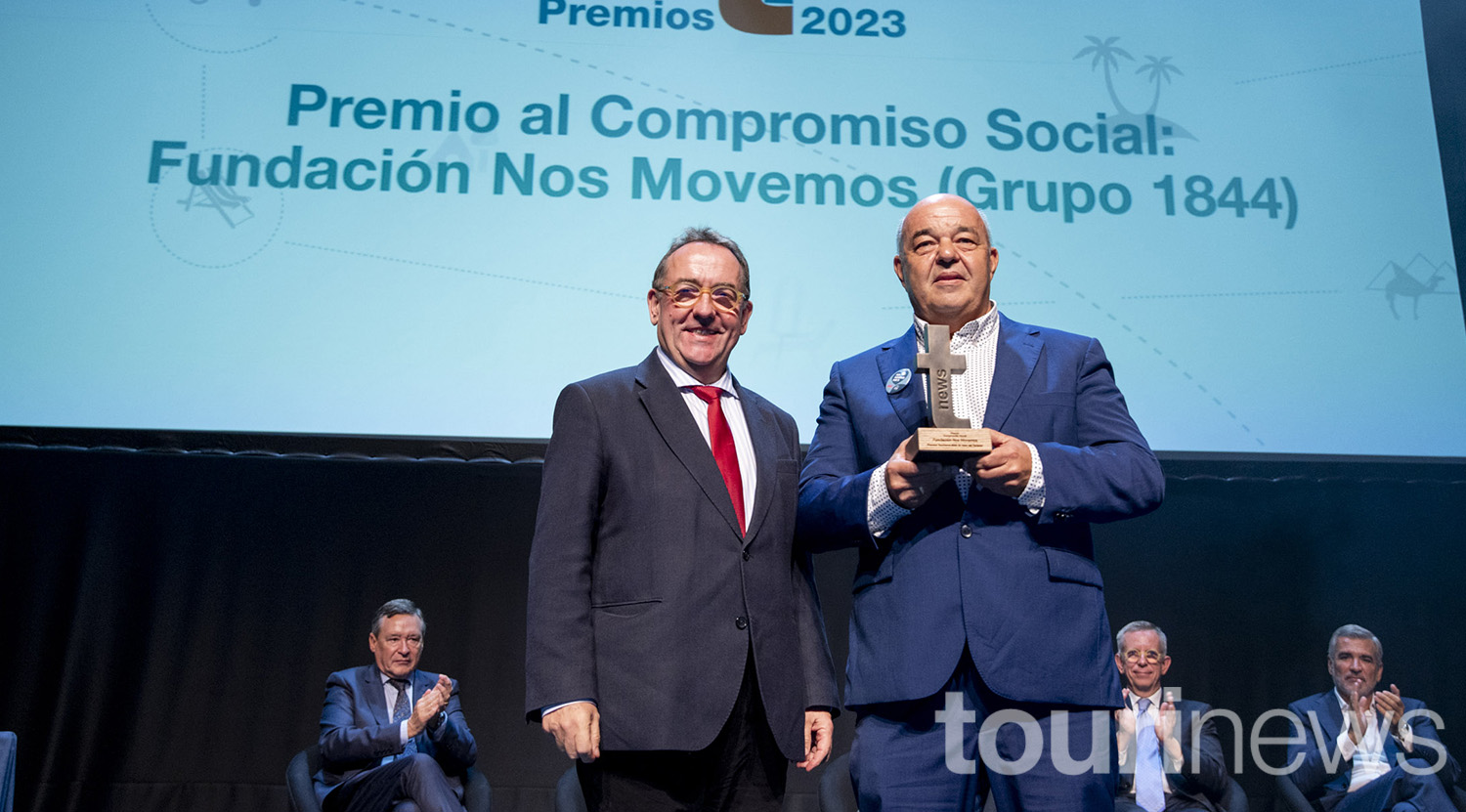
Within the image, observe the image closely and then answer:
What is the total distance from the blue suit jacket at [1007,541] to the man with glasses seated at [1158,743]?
6.46ft

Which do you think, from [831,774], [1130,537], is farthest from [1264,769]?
[831,774]

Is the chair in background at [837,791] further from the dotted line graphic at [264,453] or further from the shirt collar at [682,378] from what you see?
the shirt collar at [682,378]

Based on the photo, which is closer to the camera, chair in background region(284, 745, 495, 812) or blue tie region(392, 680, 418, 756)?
chair in background region(284, 745, 495, 812)

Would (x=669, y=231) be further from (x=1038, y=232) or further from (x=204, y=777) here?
(x=204, y=777)

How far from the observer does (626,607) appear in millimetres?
1750

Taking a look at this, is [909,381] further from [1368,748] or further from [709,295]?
[1368,748]

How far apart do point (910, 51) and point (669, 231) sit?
1148mm

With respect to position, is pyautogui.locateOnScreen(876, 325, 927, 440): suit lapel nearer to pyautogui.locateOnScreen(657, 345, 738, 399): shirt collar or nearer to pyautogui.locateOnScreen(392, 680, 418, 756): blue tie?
pyautogui.locateOnScreen(657, 345, 738, 399): shirt collar

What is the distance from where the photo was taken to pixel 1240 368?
12.5 feet

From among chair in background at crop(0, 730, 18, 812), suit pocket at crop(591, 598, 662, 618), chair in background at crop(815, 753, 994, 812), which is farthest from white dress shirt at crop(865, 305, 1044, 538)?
chair in background at crop(0, 730, 18, 812)

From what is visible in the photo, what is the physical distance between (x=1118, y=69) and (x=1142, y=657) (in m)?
2.17

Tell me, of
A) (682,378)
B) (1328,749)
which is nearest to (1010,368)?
(682,378)

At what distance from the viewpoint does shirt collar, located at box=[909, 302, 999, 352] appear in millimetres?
1808

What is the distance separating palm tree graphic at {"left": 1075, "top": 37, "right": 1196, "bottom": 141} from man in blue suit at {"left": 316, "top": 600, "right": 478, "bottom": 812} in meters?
3.19
